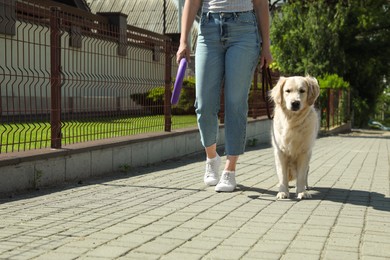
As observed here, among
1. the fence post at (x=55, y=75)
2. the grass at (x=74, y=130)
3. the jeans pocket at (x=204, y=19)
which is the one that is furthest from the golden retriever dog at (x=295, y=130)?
the grass at (x=74, y=130)

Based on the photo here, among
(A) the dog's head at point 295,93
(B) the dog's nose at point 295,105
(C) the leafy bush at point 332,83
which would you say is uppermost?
(C) the leafy bush at point 332,83

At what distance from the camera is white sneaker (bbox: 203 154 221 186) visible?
671 centimetres

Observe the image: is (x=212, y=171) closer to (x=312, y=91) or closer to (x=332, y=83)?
(x=312, y=91)

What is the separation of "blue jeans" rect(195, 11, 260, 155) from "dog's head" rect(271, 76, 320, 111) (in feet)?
1.08

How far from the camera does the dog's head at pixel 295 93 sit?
611 centimetres

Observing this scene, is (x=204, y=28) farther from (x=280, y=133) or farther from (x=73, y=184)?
(x=73, y=184)

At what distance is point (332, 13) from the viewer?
Result: 33.1 meters

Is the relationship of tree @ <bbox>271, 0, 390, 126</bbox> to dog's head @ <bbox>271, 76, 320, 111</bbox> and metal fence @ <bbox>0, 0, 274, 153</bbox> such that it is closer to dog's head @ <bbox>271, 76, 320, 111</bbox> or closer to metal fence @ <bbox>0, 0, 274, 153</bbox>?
metal fence @ <bbox>0, 0, 274, 153</bbox>

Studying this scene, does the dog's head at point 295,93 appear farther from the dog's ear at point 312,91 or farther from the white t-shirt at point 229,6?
the white t-shirt at point 229,6

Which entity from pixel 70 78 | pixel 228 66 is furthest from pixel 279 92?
pixel 70 78

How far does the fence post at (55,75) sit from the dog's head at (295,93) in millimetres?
2532

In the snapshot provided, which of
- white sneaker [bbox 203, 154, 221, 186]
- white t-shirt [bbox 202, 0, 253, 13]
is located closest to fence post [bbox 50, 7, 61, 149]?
white sneaker [bbox 203, 154, 221, 186]

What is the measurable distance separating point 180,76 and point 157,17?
34.8m

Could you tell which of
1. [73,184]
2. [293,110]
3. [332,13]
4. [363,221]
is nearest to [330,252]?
[363,221]
